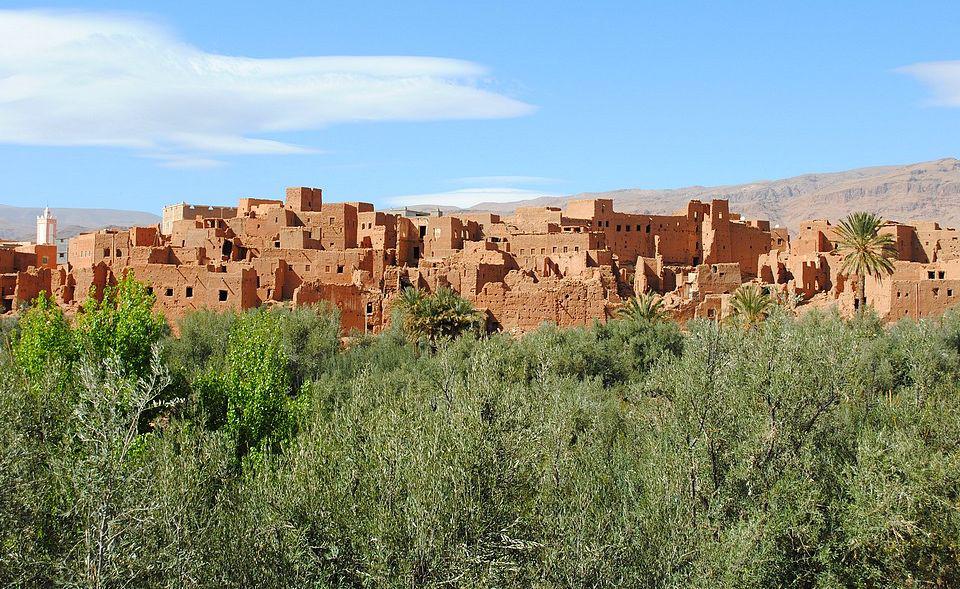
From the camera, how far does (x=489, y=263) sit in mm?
40531

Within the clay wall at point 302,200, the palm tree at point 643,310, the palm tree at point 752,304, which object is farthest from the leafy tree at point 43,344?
the clay wall at point 302,200

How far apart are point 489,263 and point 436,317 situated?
6.18 m

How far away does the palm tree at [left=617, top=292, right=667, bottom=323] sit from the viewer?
114ft

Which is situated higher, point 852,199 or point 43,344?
point 852,199

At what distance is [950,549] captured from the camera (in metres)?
14.7

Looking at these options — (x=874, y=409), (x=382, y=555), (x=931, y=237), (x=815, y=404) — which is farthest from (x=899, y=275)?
(x=382, y=555)

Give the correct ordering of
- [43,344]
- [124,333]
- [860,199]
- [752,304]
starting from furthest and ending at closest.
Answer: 1. [860,199]
2. [752,304]
3. [124,333]
4. [43,344]

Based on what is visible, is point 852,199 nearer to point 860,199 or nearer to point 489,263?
point 860,199

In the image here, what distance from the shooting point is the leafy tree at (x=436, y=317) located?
114 ft

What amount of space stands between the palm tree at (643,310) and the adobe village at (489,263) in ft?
3.51

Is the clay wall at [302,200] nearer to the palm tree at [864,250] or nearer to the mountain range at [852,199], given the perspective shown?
the palm tree at [864,250]

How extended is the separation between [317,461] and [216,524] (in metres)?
1.52

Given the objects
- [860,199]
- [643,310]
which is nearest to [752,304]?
[643,310]

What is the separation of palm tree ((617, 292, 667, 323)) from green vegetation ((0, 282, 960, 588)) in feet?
50.5
